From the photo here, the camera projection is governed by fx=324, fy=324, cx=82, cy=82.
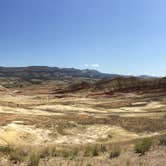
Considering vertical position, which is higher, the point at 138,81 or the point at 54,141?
the point at 138,81

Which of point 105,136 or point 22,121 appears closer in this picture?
point 105,136

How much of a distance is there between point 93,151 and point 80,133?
11.3 metres

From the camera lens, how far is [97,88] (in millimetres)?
94938

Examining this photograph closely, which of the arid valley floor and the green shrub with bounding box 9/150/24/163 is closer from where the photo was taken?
the arid valley floor

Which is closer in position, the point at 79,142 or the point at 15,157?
the point at 15,157

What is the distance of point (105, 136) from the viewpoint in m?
24.3

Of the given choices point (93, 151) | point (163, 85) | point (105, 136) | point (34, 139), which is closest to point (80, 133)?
point (105, 136)

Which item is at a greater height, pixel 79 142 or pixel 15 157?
pixel 15 157

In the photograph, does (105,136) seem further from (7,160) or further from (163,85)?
(163,85)

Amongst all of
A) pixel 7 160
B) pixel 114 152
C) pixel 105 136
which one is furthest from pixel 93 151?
pixel 105 136

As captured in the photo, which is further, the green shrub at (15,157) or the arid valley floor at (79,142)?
the green shrub at (15,157)

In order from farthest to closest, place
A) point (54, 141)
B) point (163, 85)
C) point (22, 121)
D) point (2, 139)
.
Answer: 1. point (163, 85)
2. point (22, 121)
3. point (54, 141)
4. point (2, 139)

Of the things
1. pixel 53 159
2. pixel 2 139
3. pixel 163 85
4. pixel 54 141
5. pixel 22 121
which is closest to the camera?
pixel 53 159

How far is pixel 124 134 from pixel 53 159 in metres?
13.0
